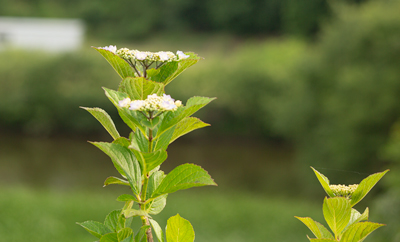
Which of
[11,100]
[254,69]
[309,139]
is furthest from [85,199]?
[254,69]

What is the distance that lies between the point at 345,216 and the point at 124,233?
10.3 inches

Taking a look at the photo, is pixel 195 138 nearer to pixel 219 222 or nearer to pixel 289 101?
pixel 289 101

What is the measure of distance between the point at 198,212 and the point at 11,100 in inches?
366

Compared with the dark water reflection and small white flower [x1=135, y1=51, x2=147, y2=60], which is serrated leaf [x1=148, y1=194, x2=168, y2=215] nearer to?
small white flower [x1=135, y1=51, x2=147, y2=60]

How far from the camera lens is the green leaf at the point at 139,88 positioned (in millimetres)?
496

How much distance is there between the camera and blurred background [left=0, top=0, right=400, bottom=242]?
551cm

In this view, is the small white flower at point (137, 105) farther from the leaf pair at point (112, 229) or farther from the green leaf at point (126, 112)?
the leaf pair at point (112, 229)

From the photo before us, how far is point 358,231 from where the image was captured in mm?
507

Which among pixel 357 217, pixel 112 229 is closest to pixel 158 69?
pixel 112 229

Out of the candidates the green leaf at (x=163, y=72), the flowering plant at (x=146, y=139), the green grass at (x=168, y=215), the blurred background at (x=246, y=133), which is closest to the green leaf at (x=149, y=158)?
the flowering plant at (x=146, y=139)

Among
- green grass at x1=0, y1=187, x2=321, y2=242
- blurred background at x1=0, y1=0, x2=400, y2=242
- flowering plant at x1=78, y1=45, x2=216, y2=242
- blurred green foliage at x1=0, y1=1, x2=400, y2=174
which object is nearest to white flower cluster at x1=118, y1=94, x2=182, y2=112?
flowering plant at x1=78, y1=45, x2=216, y2=242

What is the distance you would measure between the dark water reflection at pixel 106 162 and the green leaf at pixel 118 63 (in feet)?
26.2

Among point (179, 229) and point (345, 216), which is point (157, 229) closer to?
point (179, 229)

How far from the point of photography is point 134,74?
55 centimetres
